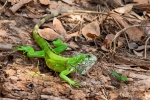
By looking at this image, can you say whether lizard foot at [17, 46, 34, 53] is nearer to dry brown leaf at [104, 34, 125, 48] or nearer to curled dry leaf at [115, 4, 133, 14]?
dry brown leaf at [104, 34, 125, 48]

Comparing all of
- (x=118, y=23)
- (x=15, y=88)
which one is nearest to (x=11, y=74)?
(x=15, y=88)

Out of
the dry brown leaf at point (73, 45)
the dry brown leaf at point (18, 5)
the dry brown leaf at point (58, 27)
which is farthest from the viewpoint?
the dry brown leaf at point (18, 5)

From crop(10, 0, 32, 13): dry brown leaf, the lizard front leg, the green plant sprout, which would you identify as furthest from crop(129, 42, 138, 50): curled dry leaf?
crop(10, 0, 32, 13): dry brown leaf

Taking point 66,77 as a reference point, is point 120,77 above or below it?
below

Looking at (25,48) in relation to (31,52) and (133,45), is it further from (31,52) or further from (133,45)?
(133,45)

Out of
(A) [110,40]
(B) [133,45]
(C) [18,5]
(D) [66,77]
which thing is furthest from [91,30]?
(D) [66,77]

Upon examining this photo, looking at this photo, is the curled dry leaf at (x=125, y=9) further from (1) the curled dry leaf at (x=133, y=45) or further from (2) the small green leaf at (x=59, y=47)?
(2) the small green leaf at (x=59, y=47)

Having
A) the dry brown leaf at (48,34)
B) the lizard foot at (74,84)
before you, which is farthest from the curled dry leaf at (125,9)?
the lizard foot at (74,84)
